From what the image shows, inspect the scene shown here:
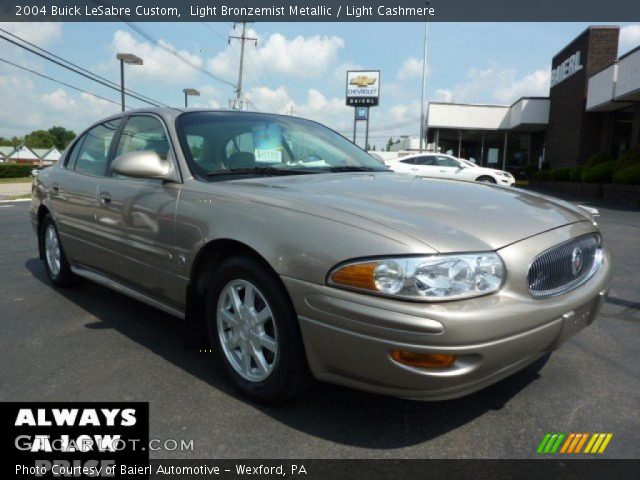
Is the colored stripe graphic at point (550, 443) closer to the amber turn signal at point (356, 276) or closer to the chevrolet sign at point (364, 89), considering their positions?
the amber turn signal at point (356, 276)

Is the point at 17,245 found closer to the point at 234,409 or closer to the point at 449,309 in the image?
the point at 234,409

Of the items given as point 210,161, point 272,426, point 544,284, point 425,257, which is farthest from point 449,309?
point 210,161

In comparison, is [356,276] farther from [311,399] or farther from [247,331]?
[311,399]

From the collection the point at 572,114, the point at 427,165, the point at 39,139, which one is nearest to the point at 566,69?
the point at 572,114

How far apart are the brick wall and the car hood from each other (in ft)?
66.4

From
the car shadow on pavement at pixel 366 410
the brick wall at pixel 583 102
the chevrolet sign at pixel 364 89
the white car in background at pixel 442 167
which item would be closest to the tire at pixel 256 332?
the car shadow on pavement at pixel 366 410

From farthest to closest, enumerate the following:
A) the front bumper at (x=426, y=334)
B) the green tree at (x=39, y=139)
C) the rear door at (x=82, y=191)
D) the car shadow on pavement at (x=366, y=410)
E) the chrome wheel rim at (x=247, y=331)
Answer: the green tree at (x=39, y=139), the rear door at (x=82, y=191), the chrome wheel rim at (x=247, y=331), the car shadow on pavement at (x=366, y=410), the front bumper at (x=426, y=334)

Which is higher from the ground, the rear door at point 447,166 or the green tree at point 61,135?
the green tree at point 61,135

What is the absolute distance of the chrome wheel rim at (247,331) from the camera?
2.48 m

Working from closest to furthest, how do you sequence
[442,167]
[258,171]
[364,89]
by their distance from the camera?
[258,171] < [442,167] < [364,89]

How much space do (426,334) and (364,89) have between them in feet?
129

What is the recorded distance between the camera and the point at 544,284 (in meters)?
2.29

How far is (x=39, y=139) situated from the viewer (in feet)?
434

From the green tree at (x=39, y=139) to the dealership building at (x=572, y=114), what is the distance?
420ft
